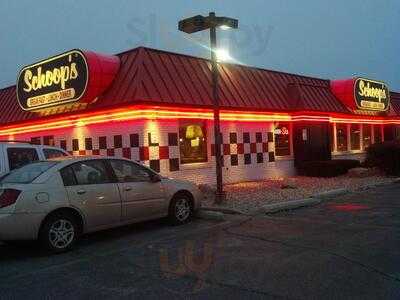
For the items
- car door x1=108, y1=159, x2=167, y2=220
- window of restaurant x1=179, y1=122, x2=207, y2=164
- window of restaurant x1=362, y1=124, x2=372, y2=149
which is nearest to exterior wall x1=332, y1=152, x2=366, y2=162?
window of restaurant x1=362, y1=124, x2=372, y2=149

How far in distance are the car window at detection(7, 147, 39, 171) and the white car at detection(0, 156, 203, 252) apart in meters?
1.41

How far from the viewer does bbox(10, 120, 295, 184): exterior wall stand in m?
14.1

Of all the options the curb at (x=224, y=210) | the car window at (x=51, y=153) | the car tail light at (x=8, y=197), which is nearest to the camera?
the car tail light at (x=8, y=197)

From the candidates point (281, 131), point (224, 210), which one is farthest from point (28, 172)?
point (281, 131)

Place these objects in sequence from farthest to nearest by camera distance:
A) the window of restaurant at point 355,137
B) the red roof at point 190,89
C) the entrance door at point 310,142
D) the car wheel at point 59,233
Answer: the window of restaurant at point 355,137, the entrance door at point 310,142, the red roof at point 190,89, the car wheel at point 59,233

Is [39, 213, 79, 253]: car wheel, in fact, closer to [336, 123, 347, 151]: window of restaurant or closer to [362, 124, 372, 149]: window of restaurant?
[336, 123, 347, 151]: window of restaurant

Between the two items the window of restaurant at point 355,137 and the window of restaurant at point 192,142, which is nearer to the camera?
the window of restaurant at point 192,142

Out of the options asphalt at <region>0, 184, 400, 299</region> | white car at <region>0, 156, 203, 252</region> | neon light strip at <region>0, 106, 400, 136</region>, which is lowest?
asphalt at <region>0, 184, 400, 299</region>

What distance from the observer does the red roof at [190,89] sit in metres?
13.6

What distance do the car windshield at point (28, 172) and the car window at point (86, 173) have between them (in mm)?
305

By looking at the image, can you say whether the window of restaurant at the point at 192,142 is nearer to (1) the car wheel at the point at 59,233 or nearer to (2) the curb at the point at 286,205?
(2) the curb at the point at 286,205

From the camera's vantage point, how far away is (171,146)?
47.9 ft

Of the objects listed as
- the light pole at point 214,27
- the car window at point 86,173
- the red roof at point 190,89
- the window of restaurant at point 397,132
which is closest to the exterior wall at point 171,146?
the red roof at point 190,89

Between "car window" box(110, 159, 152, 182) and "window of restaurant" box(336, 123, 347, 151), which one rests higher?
"window of restaurant" box(336, 123, 347, 151)
